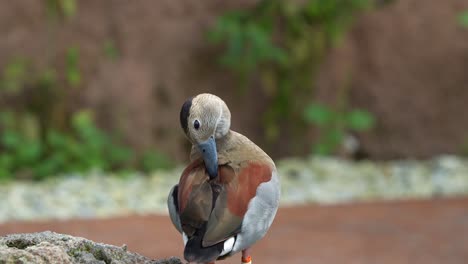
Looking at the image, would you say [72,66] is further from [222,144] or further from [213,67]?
[222,144]

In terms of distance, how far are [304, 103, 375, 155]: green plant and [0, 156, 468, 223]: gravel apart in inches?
5.5

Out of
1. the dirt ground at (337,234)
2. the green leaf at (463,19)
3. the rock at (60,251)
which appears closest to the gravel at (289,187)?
the dirt ground at (337,234)

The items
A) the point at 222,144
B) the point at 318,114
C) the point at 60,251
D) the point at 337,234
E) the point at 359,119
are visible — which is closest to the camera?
the point at 60,251

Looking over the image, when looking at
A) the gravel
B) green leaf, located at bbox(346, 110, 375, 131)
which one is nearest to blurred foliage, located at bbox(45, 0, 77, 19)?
the gravel

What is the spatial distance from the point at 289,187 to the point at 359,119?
125 cm

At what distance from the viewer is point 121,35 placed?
8.84 meters

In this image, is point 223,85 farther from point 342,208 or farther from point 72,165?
point 342,208

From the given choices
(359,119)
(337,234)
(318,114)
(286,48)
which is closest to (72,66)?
(286,48)

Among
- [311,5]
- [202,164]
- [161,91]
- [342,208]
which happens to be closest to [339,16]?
[311,5]

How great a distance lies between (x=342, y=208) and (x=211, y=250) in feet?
16.6

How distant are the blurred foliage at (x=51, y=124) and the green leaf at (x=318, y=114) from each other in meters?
1.53

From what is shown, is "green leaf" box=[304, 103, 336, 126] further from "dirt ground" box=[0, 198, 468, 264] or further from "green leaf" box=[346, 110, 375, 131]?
"dirt ground" box=[0, 198, 468, 264]

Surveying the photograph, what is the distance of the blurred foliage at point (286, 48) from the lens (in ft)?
29.3

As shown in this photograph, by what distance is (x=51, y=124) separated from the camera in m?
8.65
